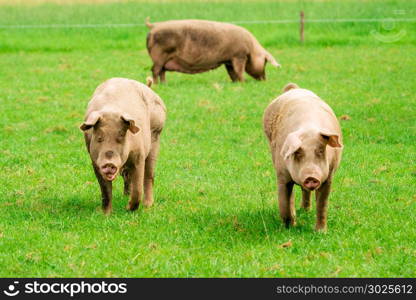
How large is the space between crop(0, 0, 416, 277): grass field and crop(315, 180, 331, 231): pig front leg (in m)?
0.18

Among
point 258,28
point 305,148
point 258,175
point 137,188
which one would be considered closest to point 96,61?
point 258,28

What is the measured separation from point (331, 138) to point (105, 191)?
2.38 metres

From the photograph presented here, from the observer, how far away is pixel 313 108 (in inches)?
300

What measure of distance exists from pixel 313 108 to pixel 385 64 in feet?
40.3

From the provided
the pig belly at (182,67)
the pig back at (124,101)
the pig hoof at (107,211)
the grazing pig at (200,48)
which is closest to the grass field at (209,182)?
the pig hoof at (107,211)

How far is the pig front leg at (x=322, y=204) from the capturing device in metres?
7.33

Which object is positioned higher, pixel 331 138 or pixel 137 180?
pixel 331 138

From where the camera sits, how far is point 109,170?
293 inches

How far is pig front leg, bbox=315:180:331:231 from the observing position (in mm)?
7328

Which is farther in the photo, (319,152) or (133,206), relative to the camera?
(133,206)

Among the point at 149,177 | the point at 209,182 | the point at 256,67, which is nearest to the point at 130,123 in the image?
the point at 149,177

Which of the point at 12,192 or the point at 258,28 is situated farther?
the point at 258,28

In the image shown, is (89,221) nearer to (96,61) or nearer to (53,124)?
(53,124)

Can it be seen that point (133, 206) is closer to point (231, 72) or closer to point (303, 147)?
point (303, 147)
